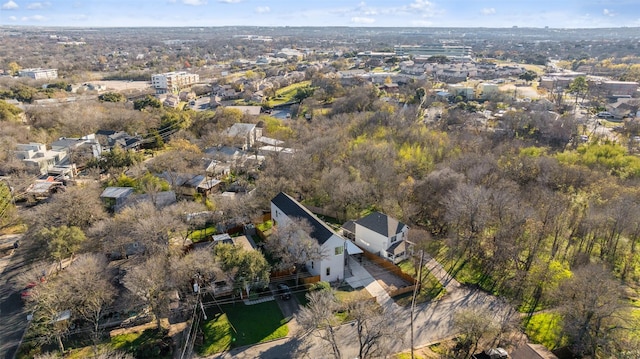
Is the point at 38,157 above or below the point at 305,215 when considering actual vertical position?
below

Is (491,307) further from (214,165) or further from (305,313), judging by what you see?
(214,165)

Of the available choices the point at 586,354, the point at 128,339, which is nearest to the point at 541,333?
the point at 586,354

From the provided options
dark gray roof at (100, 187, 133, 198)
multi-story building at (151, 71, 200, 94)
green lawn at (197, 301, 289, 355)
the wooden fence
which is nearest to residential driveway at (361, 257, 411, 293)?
the wooden fence

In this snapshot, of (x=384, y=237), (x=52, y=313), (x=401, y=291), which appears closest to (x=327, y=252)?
(x=384, y=237)

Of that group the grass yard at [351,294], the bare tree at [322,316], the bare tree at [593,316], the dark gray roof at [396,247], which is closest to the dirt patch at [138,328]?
the bare tree at [322,316]

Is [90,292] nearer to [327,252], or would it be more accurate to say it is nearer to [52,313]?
[52,313]

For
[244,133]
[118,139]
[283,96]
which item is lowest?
[118,139]
